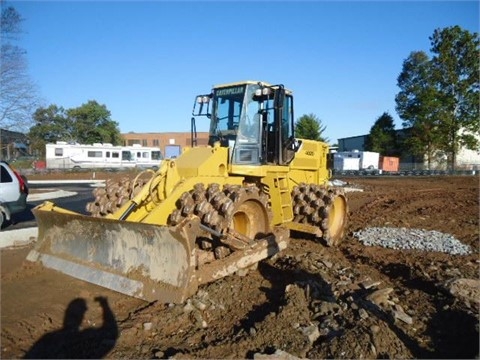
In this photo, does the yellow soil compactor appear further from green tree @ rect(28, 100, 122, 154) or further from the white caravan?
green tree @ rect(28, 100, 122, 154)

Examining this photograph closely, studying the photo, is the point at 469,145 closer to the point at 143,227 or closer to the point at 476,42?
the point at 476,42

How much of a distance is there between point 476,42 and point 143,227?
41410 millimetres

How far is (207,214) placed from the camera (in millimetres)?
5680

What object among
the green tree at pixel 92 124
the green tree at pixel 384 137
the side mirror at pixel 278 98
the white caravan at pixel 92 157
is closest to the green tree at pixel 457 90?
the green tree at pixel 384 137

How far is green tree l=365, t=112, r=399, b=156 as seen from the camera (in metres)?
47.2

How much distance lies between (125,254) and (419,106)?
40.2 m

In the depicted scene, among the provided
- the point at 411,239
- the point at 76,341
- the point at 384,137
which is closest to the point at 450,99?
the point at 384,137

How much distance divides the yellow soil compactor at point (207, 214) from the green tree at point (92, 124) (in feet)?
189

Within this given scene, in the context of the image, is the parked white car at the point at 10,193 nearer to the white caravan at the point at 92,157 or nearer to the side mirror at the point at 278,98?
the side mirror at the point at 278,98

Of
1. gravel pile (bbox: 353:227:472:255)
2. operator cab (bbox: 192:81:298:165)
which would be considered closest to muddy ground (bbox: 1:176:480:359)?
gravel pile (bbox: 353:227:472:255)

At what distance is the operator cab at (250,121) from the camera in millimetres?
7277

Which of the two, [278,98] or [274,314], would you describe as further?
[278,98]

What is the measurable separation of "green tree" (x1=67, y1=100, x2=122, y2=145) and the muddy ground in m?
58.4

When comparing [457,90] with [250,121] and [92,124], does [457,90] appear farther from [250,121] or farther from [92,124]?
[92,124]
